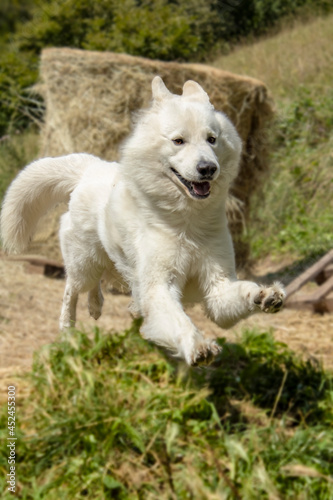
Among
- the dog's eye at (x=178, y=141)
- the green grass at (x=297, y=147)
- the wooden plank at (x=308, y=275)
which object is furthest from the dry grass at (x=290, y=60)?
the dog's eye at (x=178, y=141)

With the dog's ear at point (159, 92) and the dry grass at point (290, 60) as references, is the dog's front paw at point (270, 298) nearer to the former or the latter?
the dog's ear at point (159, 92)

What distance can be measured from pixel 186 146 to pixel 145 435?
1569 mm

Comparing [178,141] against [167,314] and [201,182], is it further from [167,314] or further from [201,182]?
[167,314]

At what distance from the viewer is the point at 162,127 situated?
11.4 feet

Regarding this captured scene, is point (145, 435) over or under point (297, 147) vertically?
under

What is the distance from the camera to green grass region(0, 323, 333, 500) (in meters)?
2.87

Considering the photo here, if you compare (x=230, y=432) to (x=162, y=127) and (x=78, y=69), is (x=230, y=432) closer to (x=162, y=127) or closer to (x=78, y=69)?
(x=162, y=127)

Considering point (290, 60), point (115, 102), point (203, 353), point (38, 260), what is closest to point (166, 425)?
point (203, 353)

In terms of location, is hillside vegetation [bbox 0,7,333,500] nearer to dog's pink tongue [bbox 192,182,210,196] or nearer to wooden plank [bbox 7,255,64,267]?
dog's pink tongue [bbox 192,182,210,196]

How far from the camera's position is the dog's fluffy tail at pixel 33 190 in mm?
4648

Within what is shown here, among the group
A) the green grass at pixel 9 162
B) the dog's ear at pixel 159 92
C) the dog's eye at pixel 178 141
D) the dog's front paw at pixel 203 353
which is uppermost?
the dog's ear at pixel 159 92

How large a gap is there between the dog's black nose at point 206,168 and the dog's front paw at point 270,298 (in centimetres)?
68

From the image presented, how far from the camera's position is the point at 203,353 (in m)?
2.83

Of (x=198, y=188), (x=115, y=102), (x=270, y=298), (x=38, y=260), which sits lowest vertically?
(x=38, y=260)
